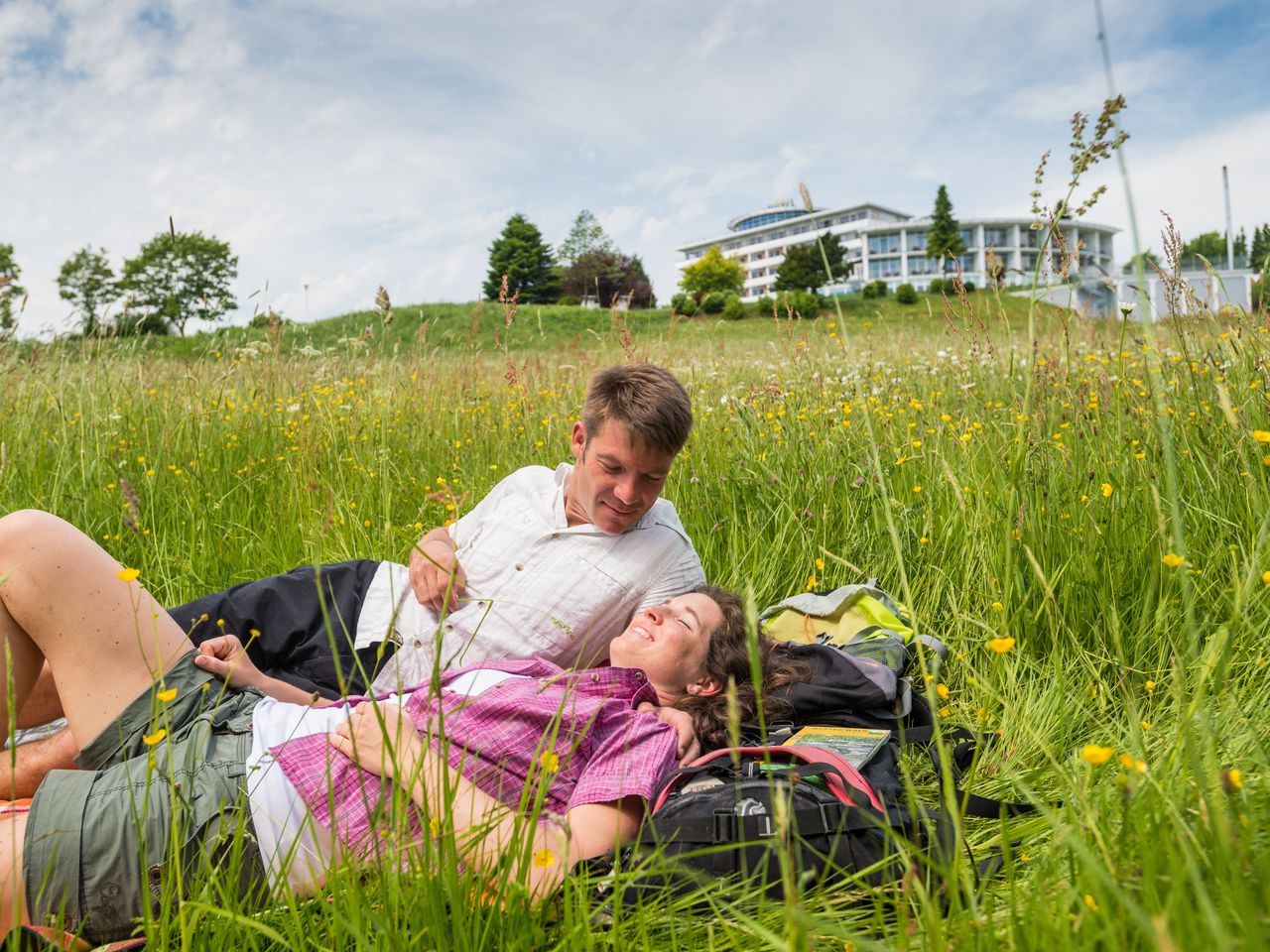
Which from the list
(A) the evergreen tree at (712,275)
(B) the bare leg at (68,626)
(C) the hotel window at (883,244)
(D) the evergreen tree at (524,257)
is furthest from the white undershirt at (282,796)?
(C) the hotel window at (883,244)

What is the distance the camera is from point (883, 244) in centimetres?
7856

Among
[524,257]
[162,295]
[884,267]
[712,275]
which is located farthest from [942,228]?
[162,295]

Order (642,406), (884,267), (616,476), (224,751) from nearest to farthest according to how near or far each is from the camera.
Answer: (224,751)
(642,406)
(616,476)
(884,267)

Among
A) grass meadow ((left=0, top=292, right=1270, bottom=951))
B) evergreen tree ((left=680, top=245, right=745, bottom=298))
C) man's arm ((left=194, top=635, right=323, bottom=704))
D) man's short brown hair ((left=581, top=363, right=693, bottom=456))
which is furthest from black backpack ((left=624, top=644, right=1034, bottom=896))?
evergreen tree ((left=680, top=245, right=745, bottom=298))

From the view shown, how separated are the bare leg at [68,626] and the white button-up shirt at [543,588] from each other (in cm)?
72

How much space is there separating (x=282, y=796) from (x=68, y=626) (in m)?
0.65

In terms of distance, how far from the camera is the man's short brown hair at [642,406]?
8.57ft

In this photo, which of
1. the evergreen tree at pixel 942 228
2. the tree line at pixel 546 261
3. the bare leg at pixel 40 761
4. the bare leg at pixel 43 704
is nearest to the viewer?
the bare leg at pixel 40 761

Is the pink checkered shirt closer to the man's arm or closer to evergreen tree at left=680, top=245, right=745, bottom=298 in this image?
the man's arm

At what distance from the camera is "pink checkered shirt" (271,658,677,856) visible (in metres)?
1.92

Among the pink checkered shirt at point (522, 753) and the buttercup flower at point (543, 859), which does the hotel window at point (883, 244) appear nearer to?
the pink checkered shirt at point (522, 753)

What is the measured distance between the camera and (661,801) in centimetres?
191

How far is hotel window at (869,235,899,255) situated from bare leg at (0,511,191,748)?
8037cm

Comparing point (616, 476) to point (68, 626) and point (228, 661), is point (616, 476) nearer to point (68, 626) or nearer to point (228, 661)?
point (228, 661)
